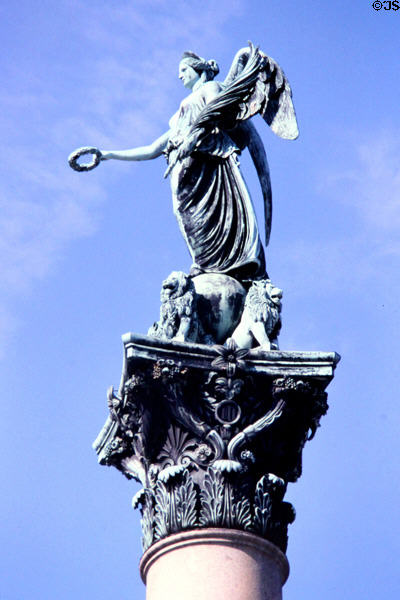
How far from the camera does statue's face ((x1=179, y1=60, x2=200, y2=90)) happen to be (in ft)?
64.8

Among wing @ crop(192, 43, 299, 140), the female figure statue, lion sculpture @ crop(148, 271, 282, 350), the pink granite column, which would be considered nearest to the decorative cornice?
the pink granite column

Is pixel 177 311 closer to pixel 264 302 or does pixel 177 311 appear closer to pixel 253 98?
pixel 264 302

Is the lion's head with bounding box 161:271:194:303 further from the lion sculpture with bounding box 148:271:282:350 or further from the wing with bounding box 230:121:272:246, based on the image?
the wing with bounding box 230:121:272:246

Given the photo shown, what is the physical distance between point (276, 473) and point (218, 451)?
0.81m

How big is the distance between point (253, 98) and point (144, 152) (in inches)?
72.3

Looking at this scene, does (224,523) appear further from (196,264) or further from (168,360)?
(196,264)

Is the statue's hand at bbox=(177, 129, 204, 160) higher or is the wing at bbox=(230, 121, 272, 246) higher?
the wing at bbox=(230, 121, 272, 246)

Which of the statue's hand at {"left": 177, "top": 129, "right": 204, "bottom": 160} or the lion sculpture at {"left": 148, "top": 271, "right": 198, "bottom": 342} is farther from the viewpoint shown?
the statue's hand at {"left": 177, "top": 129, "right": 204, "bottom": 160}

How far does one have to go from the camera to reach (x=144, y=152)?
19.6 meters

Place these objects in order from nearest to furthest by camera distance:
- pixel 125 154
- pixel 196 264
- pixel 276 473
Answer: pixel 276 473 → pixel 196 264 → pixel 125 154

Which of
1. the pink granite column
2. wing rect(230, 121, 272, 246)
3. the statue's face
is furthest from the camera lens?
the statue's face

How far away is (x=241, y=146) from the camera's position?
19031mm

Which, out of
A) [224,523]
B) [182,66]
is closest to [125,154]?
[182,66]

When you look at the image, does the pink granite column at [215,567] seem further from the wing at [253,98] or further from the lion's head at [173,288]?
the wing at [253,98]
